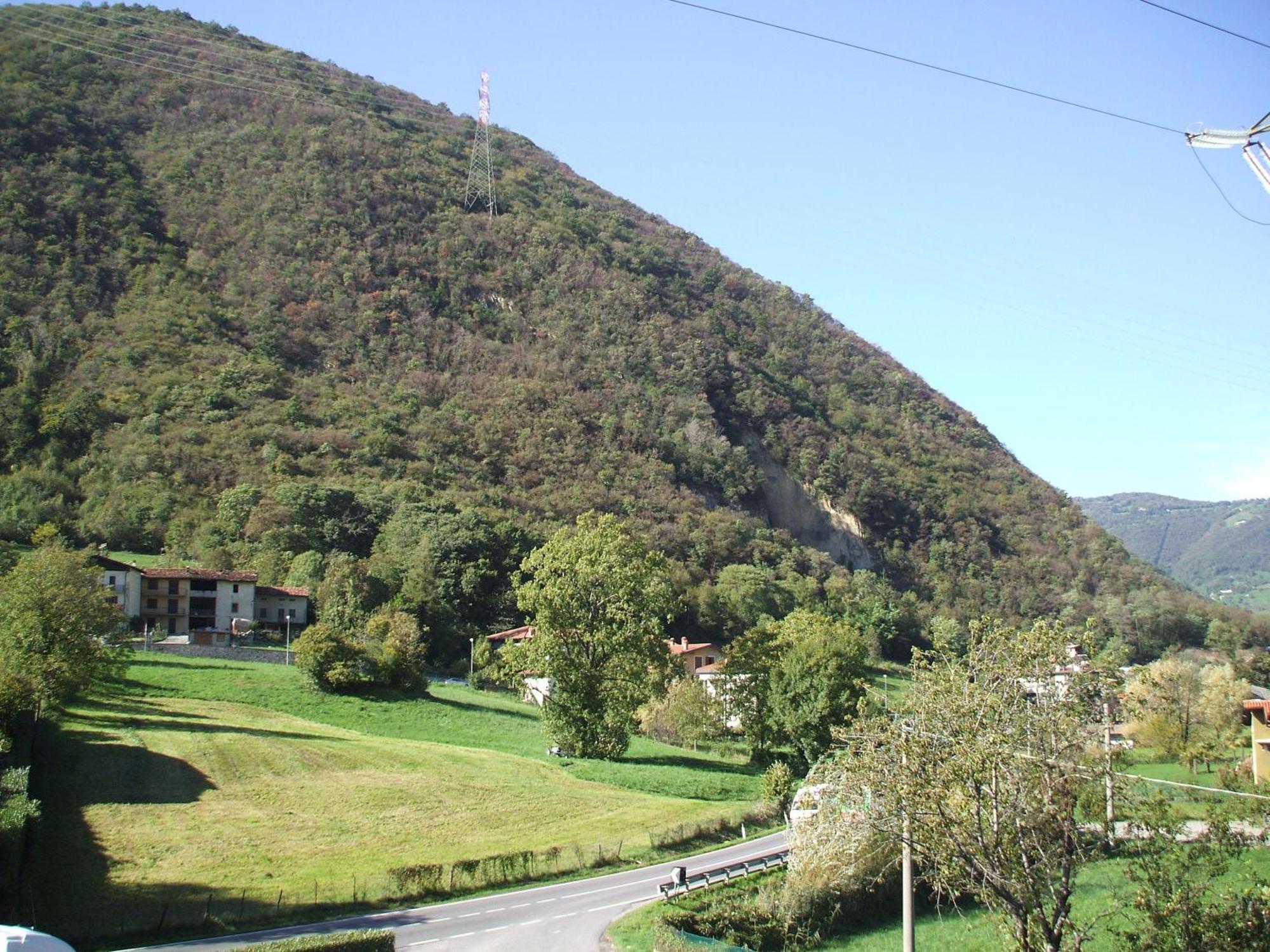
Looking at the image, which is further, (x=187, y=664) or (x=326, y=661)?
(x=187, y=664)

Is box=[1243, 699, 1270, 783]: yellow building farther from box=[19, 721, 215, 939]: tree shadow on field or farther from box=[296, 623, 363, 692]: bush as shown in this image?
box=[296, 623, 363, 692]: bush

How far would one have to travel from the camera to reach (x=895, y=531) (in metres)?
137

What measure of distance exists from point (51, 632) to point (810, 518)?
11020 centimetres

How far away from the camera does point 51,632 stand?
34.6 metres

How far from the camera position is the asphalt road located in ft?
62.5

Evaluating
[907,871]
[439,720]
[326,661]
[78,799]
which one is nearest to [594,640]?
[439,720]

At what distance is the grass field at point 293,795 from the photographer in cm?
2220

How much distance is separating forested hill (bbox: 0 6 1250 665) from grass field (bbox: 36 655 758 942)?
2669 centimetres

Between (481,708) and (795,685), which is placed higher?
(795,685)

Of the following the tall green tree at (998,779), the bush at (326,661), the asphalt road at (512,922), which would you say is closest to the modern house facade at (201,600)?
the bush at (326,661)

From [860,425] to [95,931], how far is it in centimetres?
15039

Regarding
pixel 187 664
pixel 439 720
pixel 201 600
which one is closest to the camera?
pixel 439 720

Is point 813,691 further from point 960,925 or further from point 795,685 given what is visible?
point 960,925

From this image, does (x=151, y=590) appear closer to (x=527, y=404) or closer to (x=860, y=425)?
(x=527, y=404)
